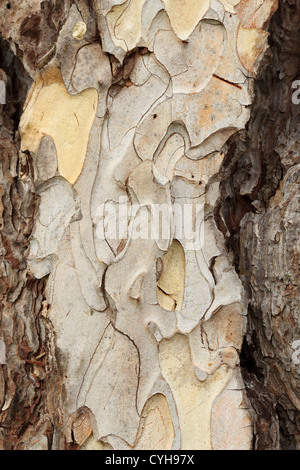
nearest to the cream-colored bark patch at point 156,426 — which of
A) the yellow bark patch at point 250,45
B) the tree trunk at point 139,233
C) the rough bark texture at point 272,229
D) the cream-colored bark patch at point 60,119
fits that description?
the tree trunk at point 139,233

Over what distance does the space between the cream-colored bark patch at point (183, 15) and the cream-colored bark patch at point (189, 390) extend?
0.51 m

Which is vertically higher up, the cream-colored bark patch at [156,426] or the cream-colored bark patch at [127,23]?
the cream-colored bark patch at [127,23]

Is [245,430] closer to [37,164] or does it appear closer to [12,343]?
[12,343]

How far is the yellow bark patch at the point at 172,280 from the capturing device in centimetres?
100

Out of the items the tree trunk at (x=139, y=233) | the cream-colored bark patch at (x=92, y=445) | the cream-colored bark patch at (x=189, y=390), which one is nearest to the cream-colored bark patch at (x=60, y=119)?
the tree trunk at (x=139, y=233)

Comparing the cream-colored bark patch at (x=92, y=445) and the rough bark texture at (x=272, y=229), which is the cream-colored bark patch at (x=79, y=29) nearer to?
the rough bark texture at (x=272, y=229)

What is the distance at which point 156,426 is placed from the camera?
99 cm

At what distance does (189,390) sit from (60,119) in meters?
0.52

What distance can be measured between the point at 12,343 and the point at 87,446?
0.22 metres

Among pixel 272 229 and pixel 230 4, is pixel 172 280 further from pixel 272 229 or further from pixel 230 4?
pixel 230 4

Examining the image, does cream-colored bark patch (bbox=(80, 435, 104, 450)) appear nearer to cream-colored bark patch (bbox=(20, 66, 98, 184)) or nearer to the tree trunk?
the tree trunk

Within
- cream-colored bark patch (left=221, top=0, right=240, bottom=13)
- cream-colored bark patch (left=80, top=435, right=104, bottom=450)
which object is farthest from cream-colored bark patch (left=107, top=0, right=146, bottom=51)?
cream-colored bark patch (left=80, top=435, right=104, bottom=450)

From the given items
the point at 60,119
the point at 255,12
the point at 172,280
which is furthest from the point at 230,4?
the point at 172,280

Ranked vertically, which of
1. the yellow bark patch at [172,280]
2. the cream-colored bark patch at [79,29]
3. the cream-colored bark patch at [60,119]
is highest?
the cream-colored bark patch at [79,29]
